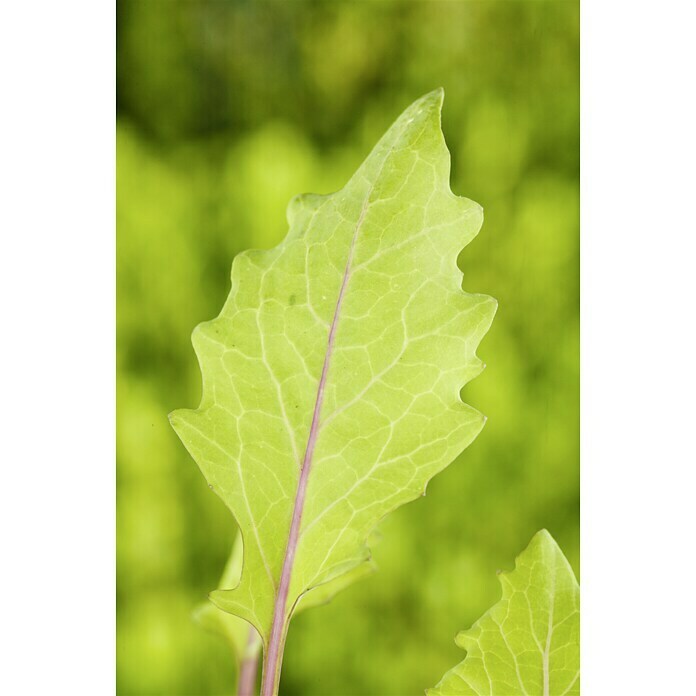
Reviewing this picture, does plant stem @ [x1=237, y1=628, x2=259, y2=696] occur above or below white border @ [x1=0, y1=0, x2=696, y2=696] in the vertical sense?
below

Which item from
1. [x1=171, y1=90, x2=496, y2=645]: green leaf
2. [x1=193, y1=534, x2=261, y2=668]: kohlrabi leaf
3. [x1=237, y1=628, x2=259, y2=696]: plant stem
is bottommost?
[x1=237, y1=628, x2=259, y2=696]: plant stem
